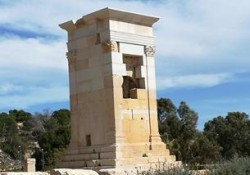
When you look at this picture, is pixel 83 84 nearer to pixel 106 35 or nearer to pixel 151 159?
pixel 106 35

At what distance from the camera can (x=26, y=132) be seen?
90.6 meters

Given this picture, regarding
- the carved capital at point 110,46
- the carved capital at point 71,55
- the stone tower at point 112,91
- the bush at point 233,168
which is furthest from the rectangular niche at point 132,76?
the bush at point 233,168

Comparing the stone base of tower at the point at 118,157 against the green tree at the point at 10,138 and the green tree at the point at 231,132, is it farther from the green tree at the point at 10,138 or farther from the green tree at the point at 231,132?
the green tree at the point at 10,138

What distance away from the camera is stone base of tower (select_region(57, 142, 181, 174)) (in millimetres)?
19359

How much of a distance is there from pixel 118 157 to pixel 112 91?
2638mm

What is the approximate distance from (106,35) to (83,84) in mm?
2449

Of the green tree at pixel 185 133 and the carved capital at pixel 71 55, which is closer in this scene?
the carved capital at pixel 71 55

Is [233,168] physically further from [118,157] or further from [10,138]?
[10,138]

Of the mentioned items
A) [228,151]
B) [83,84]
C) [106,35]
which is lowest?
[228,151]

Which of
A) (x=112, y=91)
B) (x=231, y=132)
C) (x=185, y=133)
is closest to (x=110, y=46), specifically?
(x=112, y=91)

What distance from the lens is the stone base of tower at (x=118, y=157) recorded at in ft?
63.5

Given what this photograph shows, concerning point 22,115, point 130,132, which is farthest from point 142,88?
point 22,115

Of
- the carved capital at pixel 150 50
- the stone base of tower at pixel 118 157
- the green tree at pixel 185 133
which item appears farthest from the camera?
the green tree at pixel 185 133

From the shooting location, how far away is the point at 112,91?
2017cm
